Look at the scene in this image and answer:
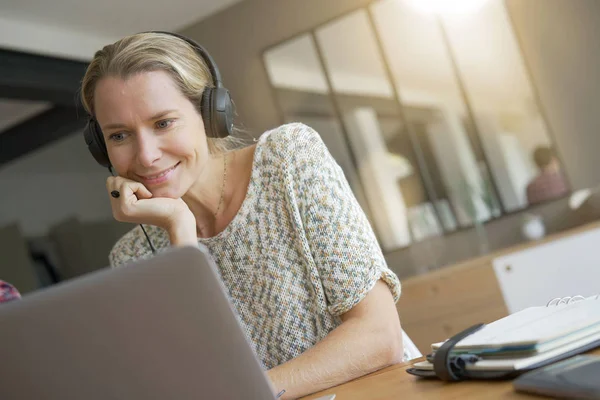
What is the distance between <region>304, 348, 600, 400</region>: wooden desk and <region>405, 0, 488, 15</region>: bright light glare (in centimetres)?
320

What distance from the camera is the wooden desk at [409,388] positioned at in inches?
29.1

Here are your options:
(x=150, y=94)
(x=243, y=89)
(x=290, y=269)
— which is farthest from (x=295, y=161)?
(x=243, y=89)

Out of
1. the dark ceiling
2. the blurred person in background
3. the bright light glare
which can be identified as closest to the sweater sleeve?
the dark ceiling

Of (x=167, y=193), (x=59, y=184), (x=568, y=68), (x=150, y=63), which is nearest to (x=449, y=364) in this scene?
(x=167, y=193)

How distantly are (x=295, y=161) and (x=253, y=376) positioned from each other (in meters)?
0.79

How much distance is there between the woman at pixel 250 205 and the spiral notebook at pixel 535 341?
39 centimetres

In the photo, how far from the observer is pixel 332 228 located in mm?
1318

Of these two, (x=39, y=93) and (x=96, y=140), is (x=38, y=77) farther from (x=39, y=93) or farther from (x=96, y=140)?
(x=96, y=140)

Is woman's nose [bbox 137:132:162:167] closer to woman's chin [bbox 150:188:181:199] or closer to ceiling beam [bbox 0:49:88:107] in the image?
woman's chin [bbox 150:188:181:199]

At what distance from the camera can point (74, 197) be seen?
4.91m

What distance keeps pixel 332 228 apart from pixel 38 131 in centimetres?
417

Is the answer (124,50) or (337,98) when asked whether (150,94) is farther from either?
(337,98)

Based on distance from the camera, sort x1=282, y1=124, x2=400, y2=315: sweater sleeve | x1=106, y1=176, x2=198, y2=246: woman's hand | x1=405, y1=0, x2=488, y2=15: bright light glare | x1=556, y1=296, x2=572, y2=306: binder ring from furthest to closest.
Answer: x1=405, y1=0, x2=488, y2=15: bright light glare
x1=106, y1=176, x2=198, y2=246: woman's hand
x1=282, y1=124, x2=400, y2=315: sweater sleeve
x1=556, y1=296, x2=572, y2=306: binder ring

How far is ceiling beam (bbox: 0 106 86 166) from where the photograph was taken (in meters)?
4.90
